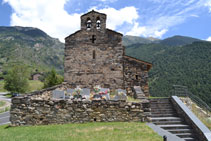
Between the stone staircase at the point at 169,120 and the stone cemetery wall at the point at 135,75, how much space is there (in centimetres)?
356

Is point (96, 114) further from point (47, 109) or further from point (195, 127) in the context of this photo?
point (195, 127)

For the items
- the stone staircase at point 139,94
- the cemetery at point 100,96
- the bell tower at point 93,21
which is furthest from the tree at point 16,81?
the stone staircase at point 139,94

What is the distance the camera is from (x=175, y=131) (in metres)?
7.21

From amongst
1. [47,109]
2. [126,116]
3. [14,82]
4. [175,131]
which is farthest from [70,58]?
[14,82]

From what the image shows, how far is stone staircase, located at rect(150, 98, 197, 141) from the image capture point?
23.3ft

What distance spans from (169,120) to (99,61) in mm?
8092

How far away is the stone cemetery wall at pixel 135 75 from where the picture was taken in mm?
13664

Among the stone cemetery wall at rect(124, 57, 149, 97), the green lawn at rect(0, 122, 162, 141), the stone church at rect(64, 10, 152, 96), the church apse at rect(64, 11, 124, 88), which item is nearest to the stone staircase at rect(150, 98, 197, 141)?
the green lawn at rect(0, 122, 162, 141)

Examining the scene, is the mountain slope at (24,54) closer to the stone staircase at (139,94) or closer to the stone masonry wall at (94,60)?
the stone masonry wall at (94,60)

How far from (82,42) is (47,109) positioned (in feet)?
26.2

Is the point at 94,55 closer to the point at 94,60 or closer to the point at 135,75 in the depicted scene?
the point at 94,60

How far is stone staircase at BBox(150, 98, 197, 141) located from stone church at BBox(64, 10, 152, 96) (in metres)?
3.74

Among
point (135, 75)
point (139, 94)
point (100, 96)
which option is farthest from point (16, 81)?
point (139, 94)

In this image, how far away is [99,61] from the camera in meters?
14.3
